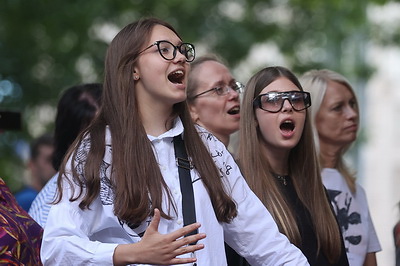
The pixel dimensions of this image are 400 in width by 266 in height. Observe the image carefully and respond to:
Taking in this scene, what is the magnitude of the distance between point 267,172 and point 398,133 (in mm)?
34885

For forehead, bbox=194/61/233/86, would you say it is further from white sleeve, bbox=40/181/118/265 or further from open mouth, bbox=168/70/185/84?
white sleeve, bbox=40/181/118/265

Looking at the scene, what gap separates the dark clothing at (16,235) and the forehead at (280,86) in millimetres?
1390

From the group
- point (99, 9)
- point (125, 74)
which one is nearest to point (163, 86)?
point (125, 74)

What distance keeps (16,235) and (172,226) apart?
70cm

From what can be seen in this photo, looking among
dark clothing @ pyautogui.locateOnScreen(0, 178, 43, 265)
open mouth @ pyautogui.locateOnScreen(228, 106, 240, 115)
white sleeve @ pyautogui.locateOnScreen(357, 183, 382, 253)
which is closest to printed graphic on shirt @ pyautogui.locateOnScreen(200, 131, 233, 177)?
dark clothing @ pyautogui.locateOnScreen(0, 178, 43, 265)

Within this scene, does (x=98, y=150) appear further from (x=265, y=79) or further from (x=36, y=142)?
(x=36, y=142)

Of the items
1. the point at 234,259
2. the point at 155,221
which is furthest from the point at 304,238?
the point at 155,221

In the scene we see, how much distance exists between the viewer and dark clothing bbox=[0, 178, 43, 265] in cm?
383

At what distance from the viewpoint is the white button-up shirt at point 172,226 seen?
143 inches

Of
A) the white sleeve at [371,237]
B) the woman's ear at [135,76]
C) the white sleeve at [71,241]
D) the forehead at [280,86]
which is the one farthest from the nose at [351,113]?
the white sleeve at [71,241]

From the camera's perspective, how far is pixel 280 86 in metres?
4.77

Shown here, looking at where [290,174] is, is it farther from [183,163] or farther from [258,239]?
[183,163]

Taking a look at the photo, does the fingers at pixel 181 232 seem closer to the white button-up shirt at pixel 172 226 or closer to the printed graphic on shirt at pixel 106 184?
the white button-up shirt at pixel 172 226

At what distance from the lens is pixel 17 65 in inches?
508
